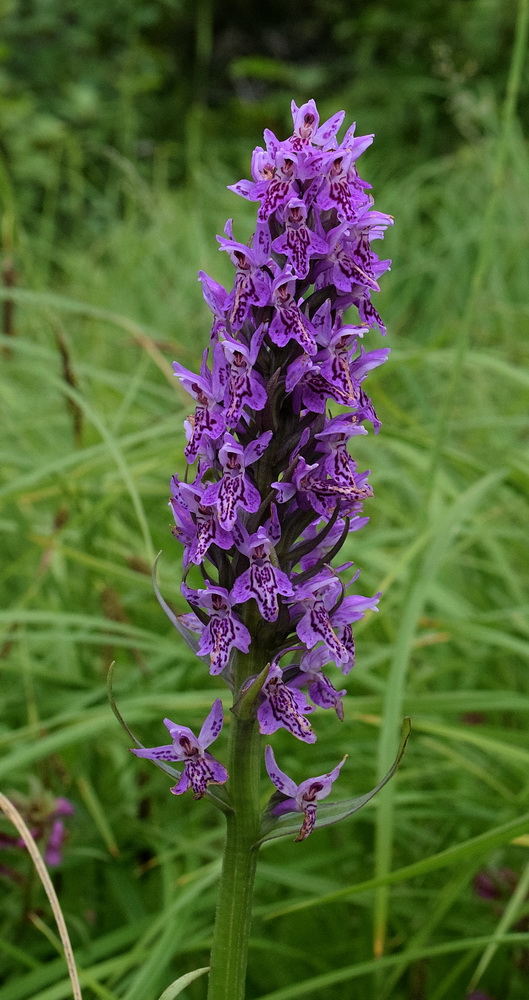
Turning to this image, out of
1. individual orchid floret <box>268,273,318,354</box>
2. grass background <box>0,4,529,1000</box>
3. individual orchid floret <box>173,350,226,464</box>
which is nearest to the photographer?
individual orchid floret <box>268,273,318,354</box>

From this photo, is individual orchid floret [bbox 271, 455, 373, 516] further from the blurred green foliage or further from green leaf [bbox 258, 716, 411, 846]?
the blurred green foliage

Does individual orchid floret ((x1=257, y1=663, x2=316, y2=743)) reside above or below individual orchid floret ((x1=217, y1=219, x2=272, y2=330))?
below

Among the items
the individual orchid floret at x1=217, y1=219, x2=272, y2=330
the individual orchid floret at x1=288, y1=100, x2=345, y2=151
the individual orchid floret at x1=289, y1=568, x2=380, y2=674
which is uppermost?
the individual orchid floret at x1=288, y1=100, x2=345, y2=151

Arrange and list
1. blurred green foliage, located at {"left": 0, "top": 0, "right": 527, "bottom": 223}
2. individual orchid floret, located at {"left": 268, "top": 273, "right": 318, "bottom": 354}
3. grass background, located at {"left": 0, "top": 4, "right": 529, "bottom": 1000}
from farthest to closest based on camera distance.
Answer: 1. blurred green foliage, located at {"left": 0, "top": 0, "right": 527, "bottom": 223}
2. grass background, located at {"left": 0, "top": 4, "right": 529, "bottom": 1000}
3. individual orchid floret, located at {"left": 268, "top": 273, "right": 318, "bottom": 354}

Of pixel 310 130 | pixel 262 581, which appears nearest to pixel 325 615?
pixel 262 581

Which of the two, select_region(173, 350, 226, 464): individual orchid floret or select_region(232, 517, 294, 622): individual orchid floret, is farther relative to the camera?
select_region(173, 350, 226, 464): individual orchid floret

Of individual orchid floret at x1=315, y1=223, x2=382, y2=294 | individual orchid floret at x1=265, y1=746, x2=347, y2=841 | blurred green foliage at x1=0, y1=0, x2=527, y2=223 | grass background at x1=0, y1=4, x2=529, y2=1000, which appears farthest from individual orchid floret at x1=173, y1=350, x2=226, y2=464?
blurred green foliage at x1=0, y1=0, x2=527, y2=223

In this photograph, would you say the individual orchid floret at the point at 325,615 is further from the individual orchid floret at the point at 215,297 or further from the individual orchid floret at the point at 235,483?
the individual orchid floret at the point at 215,297
